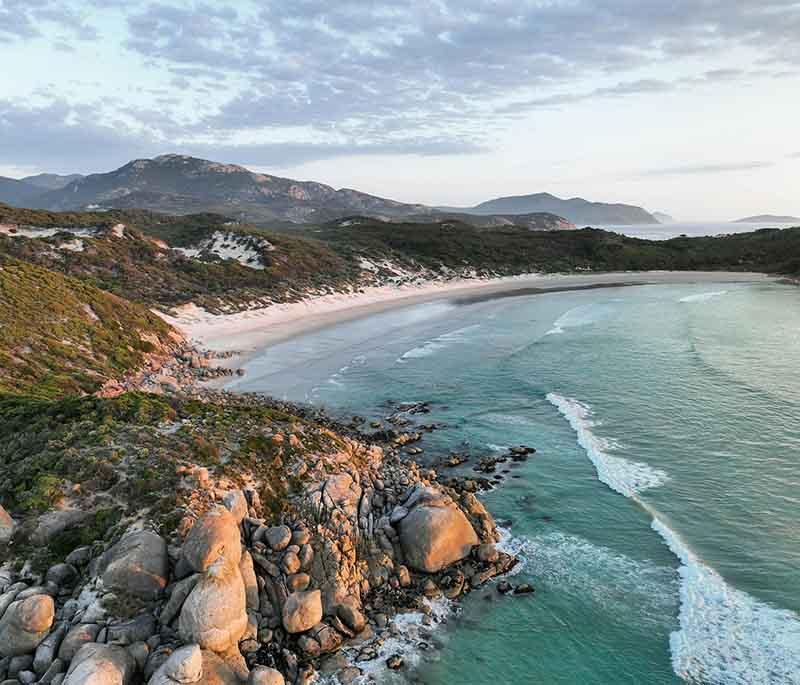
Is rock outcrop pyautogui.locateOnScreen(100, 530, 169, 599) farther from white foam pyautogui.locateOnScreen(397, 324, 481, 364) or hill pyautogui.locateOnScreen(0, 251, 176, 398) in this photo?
white foam pyautogui.locateOnScreen(397, 324, 481, 364)

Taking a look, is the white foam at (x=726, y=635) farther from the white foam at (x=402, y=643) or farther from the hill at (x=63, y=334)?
the hill at (x=63, y=334)

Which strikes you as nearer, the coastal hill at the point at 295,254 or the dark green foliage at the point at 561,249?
the coastal hill at the point at 295,254

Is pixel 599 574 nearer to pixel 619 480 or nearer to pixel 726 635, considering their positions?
pixel 726 635

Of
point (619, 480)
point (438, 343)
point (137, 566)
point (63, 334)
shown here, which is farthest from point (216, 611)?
point (438, 343)

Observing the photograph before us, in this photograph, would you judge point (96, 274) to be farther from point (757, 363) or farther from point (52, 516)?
point (757, 363)

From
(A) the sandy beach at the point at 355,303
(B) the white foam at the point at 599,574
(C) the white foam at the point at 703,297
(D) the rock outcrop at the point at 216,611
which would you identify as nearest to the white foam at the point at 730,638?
(B) the white foam at the point at 599,574

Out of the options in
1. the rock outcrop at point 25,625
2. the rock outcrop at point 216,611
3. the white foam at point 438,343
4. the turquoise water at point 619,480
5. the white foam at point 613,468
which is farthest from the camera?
the white foam at point 438,343

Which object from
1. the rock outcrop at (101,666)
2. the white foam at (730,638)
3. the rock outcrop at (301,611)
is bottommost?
the white foam at (730,638)

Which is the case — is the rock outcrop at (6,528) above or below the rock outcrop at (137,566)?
above
